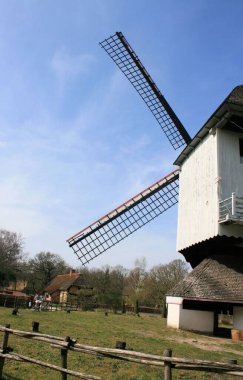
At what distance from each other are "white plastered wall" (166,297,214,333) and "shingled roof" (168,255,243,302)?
2.01ft

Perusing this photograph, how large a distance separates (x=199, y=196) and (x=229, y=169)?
2.22 meters

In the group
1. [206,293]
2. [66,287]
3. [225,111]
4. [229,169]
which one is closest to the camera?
[206,293]

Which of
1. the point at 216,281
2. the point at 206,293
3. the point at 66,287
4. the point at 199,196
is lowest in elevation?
the point at 66,287

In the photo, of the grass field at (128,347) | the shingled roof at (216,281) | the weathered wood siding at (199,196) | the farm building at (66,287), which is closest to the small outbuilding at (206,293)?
the shingled roof at (216,281)

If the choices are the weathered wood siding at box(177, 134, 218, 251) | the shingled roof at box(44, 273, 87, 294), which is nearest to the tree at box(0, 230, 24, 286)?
the shingled roof at box(44, 273, 87, 294)

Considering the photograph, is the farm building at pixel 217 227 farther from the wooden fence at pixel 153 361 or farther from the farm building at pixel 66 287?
the farm building at pixel 66 287

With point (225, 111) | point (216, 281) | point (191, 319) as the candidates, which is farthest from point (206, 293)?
point (225, 111)

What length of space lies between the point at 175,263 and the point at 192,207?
1375 inches

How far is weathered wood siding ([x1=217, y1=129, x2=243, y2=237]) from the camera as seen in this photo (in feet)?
51.5

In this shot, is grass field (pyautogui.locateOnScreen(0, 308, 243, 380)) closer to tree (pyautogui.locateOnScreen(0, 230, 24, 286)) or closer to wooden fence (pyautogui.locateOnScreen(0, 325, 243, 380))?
wooden fence (pyautogui.locateOnScreen(0, 325, 243, 380))

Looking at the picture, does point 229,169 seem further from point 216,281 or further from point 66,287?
point 66,287

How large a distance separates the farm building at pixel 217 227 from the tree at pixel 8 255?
4307 cm

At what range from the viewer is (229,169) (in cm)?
1636

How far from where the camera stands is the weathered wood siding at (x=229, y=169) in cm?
1570
